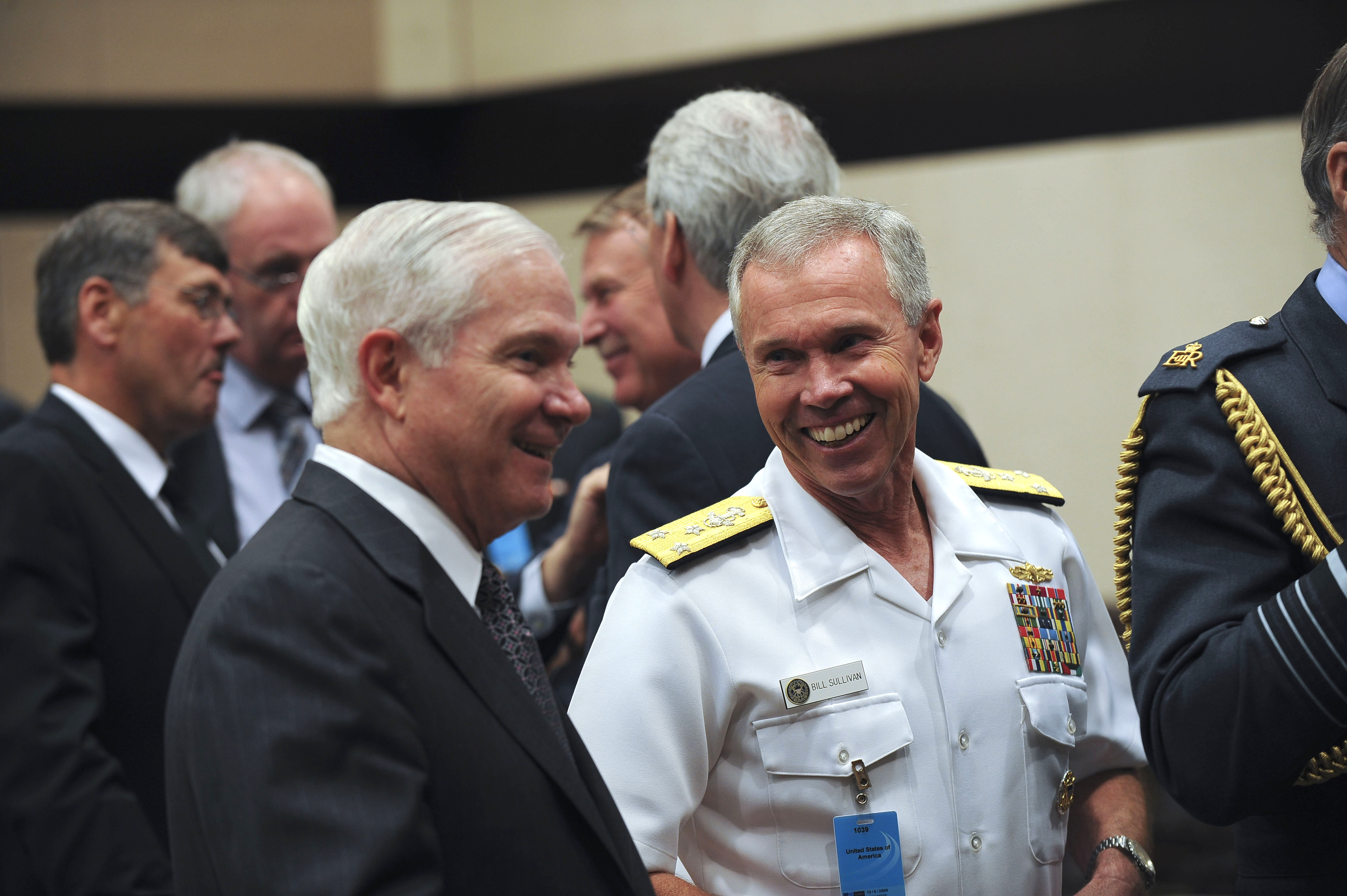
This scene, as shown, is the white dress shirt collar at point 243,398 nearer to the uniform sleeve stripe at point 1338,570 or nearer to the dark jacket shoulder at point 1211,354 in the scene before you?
the dark jacket shoulder at point 1211,354

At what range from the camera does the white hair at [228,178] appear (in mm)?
3232

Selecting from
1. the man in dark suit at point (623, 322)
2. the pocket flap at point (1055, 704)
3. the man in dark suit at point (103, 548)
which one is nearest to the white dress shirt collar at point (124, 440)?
the man in dark suit at point (103, 548)

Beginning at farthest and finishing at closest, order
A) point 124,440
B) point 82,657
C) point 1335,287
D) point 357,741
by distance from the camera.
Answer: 1. point 124,440
2. point 82,657
3. point 1335,287
4. point 357,741

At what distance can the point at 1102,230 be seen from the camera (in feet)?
15.6

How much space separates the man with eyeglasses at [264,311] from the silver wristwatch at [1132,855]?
83.9 inches

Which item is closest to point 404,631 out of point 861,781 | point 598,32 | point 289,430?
point 861,781

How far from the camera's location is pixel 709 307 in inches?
82.7

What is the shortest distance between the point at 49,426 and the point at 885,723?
1.73 meters

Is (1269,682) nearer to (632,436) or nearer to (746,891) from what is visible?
(746,891)

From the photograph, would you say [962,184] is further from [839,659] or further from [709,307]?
[839,659]

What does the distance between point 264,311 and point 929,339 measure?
204cm

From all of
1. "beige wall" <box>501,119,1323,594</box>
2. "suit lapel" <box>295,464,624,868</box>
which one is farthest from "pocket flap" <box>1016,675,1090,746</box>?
"beige wall" <box>501,119,1323,594</box>

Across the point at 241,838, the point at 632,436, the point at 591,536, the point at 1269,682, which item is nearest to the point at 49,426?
the point at 591,536

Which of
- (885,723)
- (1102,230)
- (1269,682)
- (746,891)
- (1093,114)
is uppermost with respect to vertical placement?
(1093,114)
